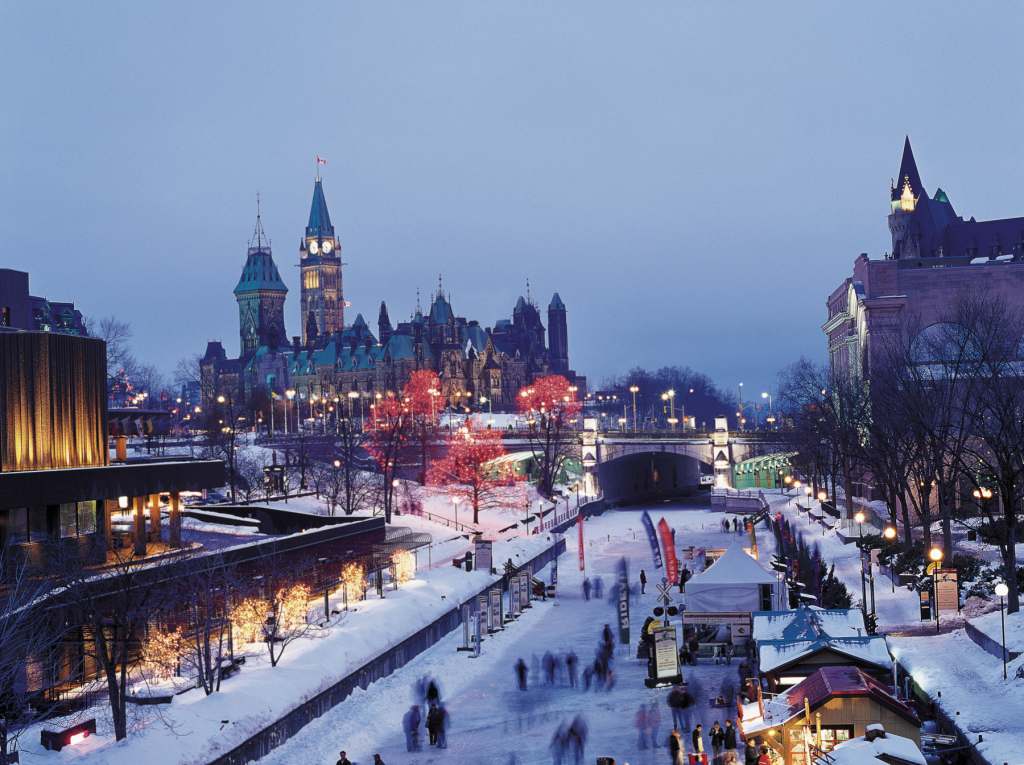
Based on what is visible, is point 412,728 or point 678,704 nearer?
point 412,728

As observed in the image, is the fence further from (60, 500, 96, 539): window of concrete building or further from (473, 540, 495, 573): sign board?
(60, 500, 96, 539): window of concrete building

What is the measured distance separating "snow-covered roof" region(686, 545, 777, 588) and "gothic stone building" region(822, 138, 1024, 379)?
1679 inches

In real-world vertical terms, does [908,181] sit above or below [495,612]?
above

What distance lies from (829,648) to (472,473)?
182 feet

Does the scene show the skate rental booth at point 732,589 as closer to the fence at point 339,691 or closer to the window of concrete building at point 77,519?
the fence at point 339,691

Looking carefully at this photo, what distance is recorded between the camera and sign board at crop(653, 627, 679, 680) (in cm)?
3155

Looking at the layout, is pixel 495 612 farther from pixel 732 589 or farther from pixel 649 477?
pixel 649 477

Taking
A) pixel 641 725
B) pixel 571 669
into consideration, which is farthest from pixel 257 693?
pixel 571 669

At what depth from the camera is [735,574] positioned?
→ 35.6 m

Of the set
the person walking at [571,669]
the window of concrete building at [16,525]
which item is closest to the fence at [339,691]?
the person walking at [571,669]

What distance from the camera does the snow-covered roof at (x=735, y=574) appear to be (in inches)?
1394

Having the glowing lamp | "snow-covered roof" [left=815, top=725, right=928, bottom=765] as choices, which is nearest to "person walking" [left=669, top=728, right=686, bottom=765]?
"snow-covered roof" [left=815, top=725, right=928, bottom=765]

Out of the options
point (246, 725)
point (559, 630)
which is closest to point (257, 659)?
point (246, 725)

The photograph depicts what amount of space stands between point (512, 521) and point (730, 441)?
31088mm
